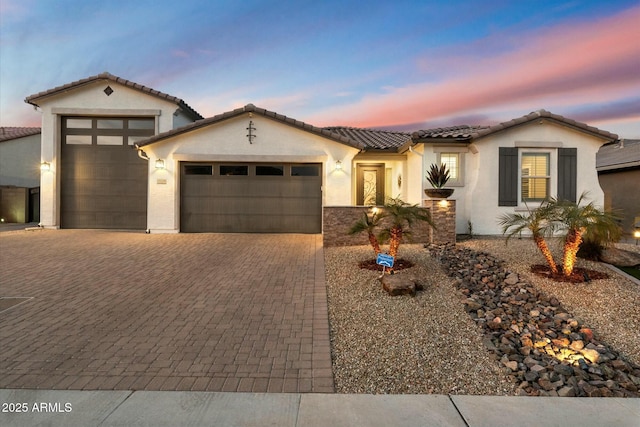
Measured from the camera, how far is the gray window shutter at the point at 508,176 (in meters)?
10.8

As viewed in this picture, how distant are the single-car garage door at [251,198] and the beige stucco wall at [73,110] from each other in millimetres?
3486

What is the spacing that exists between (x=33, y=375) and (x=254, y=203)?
9.35 m

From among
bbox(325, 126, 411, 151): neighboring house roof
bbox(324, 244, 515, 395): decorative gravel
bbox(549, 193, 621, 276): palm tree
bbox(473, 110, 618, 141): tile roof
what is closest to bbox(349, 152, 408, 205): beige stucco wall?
bbox(325, 126, 411, 151): neighboring house roof

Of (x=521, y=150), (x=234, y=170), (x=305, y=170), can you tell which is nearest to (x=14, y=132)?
(x=234, y=170)

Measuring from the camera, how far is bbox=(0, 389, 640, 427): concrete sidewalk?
2582mm

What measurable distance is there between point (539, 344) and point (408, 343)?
165 cm

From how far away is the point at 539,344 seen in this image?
409 centimetres

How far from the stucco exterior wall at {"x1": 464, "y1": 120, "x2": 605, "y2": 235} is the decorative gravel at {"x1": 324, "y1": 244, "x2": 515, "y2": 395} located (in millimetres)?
5747

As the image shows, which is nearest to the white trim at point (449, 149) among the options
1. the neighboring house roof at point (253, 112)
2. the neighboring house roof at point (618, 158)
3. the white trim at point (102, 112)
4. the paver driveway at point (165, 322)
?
the neighboring house roof at point (253, 112)

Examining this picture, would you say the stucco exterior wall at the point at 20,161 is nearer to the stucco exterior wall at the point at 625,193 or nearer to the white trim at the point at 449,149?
the white trim at the point at 449,149

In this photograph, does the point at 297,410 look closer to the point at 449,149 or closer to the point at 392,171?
the point at 449,149

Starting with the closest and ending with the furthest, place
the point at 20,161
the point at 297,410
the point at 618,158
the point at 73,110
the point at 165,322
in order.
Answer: the point at 297,410
the point at 165,322
the point at 73,110
the point at 618,158
the point at 20,161

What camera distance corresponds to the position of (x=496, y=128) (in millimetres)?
10469

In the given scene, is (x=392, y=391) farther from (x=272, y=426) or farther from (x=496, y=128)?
(x=496, y=128)
